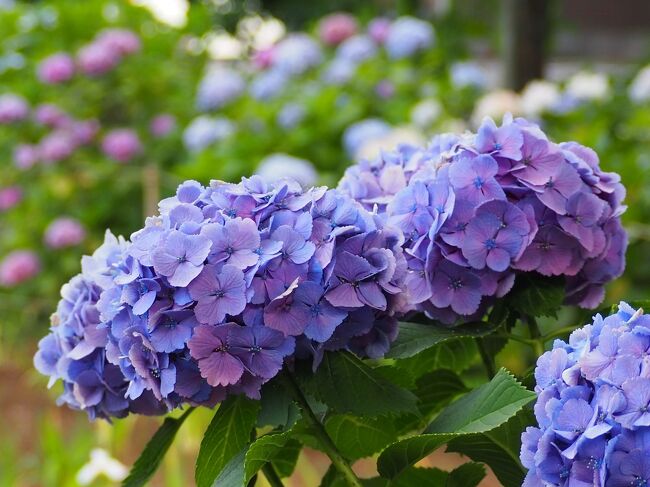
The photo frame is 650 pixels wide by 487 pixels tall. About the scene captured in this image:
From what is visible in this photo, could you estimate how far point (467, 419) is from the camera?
0.73 metres

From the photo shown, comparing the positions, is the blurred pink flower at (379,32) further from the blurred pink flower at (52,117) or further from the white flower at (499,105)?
the blurred pink flower at (52,117)

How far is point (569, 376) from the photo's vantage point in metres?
0.64

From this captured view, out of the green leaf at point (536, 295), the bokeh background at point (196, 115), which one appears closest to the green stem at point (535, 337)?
the green leaf at point (536, 295)

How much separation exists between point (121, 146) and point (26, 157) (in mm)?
462

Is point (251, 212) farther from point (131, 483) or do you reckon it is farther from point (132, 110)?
point (132, 110)

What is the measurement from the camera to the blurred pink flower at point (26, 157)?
474 centimetres

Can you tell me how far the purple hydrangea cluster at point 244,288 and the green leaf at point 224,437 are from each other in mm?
20

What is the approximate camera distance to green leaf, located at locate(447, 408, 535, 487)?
77cm

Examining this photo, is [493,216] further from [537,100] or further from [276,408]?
[537,100]

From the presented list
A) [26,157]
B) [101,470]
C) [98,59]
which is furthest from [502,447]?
[98,59]

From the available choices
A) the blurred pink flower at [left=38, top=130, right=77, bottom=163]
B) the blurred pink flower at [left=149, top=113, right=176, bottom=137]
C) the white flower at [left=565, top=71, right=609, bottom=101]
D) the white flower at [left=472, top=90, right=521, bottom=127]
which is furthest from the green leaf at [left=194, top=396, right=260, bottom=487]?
the blurred pink flower at [left=149, top=113, right=176, bottom=137]

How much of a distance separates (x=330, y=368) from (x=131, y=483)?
0.69 feet

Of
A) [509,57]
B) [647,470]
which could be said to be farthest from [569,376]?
[509,57]

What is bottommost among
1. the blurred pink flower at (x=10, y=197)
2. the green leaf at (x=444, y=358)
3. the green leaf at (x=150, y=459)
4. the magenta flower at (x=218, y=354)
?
the blurred pink flower at (x=10, y=197)
